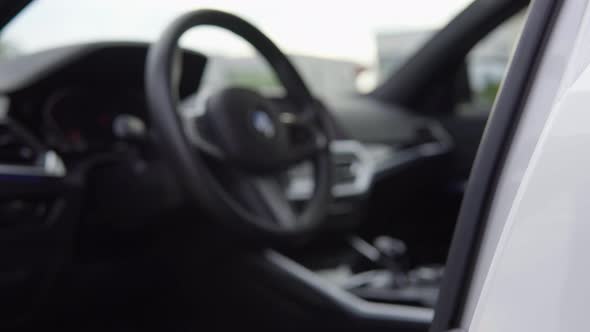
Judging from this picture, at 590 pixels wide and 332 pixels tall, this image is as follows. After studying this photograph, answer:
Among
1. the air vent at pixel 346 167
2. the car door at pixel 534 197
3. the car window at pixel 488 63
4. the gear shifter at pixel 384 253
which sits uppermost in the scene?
the car door at pixel 534 197

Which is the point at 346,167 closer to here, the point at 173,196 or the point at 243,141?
the point at 173,196

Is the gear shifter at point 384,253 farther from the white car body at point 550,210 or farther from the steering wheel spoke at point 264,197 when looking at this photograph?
the white car body at point 550,210

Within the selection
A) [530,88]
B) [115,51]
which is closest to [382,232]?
[115,51]

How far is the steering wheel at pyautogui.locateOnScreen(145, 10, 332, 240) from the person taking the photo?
43.7 inches

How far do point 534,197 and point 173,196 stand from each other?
3.89 feet

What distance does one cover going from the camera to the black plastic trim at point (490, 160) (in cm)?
64

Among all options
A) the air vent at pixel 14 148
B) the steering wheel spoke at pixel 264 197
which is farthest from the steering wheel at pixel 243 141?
the air vent at pixel 14 148

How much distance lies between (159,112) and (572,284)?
0.72 metres

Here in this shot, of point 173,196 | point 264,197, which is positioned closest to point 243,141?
point 264,197

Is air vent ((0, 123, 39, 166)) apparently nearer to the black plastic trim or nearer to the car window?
the black plastic trim

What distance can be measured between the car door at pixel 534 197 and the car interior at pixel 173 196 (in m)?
0.51

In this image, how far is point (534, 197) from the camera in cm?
58

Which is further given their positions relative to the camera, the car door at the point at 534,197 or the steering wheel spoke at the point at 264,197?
the steering wheel spoke at the point at 264,197

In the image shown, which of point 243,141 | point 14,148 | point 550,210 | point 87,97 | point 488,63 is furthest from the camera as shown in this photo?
point 488,63
